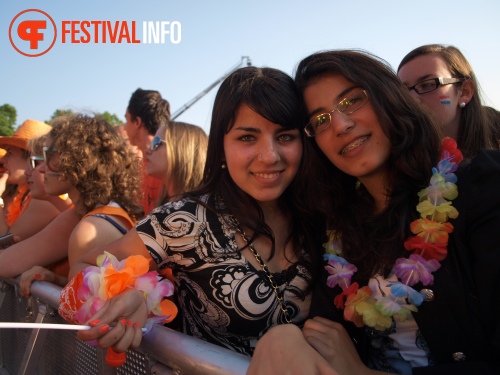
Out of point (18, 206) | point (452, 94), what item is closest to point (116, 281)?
point (452, 94)

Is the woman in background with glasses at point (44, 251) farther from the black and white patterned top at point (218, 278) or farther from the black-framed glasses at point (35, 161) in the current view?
the black and white patterned top at point (218, 278)

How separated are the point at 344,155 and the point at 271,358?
873 millimetres

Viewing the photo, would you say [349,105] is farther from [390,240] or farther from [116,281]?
[116,281]

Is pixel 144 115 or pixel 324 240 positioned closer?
pixel 324 240

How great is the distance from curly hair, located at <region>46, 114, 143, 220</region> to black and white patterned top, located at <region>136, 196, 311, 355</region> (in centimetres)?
100

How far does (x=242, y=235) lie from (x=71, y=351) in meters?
1.09

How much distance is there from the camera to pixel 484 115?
253cm

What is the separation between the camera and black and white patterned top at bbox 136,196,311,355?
1655 millimetres

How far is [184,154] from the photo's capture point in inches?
135

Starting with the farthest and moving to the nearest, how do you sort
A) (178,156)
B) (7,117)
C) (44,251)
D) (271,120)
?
(7,117) → (178,156) → (44,251) → (271,120)

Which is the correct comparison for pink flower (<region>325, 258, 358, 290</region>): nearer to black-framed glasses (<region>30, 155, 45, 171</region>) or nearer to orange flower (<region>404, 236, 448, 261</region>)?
orange flower (<region>404, 236, 448, 261</region>)

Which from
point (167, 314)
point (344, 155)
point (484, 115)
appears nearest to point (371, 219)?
point (344, 155)

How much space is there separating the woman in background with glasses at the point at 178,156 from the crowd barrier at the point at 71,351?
1281mm

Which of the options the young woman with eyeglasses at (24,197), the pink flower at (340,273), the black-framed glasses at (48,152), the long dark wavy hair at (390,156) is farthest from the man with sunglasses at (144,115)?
the pink flower at (340,273)
